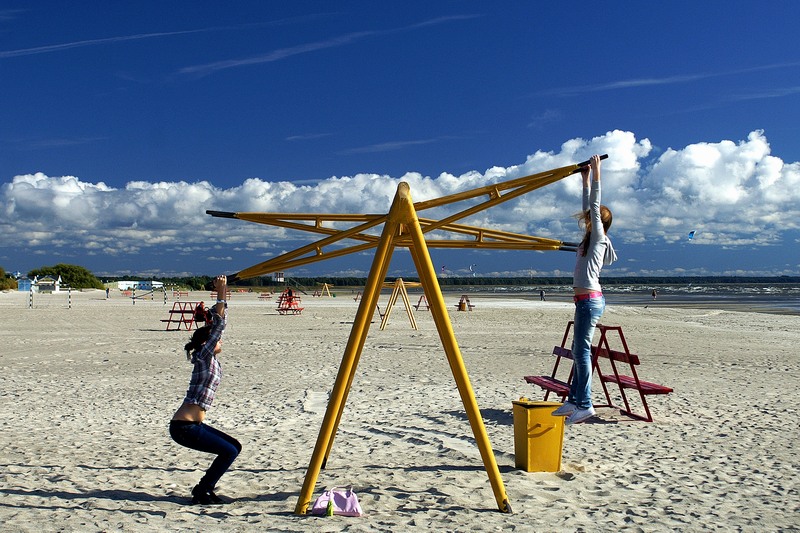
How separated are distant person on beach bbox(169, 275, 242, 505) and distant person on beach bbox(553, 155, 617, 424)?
2.64 meters

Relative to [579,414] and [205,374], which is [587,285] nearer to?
[579,414]

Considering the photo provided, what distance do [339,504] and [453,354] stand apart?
4.45 feet

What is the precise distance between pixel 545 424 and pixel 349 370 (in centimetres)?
200

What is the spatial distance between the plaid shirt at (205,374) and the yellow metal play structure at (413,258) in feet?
1.59

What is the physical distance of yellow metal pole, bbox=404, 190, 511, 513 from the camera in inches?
194

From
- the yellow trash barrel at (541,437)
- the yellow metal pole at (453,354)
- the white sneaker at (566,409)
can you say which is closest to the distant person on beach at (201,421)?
the yellow metal pole at (453,354)

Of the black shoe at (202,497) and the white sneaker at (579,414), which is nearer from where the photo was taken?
the black shoe at (202,497)

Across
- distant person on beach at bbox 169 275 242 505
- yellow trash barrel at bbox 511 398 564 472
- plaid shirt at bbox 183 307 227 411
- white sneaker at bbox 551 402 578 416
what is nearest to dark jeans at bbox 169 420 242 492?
distant person on beach at bbox 169 275 242 505

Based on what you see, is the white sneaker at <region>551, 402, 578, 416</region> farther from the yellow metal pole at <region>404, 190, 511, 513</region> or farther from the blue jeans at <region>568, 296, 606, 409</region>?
the yellow metal pole at <region>404, 190, 511, 513</region>

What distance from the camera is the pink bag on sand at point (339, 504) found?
5.08 meters

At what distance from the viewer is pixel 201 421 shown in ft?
17.5

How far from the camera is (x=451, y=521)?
498cm

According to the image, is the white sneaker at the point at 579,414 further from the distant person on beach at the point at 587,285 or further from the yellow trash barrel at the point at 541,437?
the yellow trash barrel at the point at 541,437

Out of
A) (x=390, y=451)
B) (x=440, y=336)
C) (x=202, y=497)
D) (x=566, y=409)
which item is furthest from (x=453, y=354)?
(x=390, y=451)
